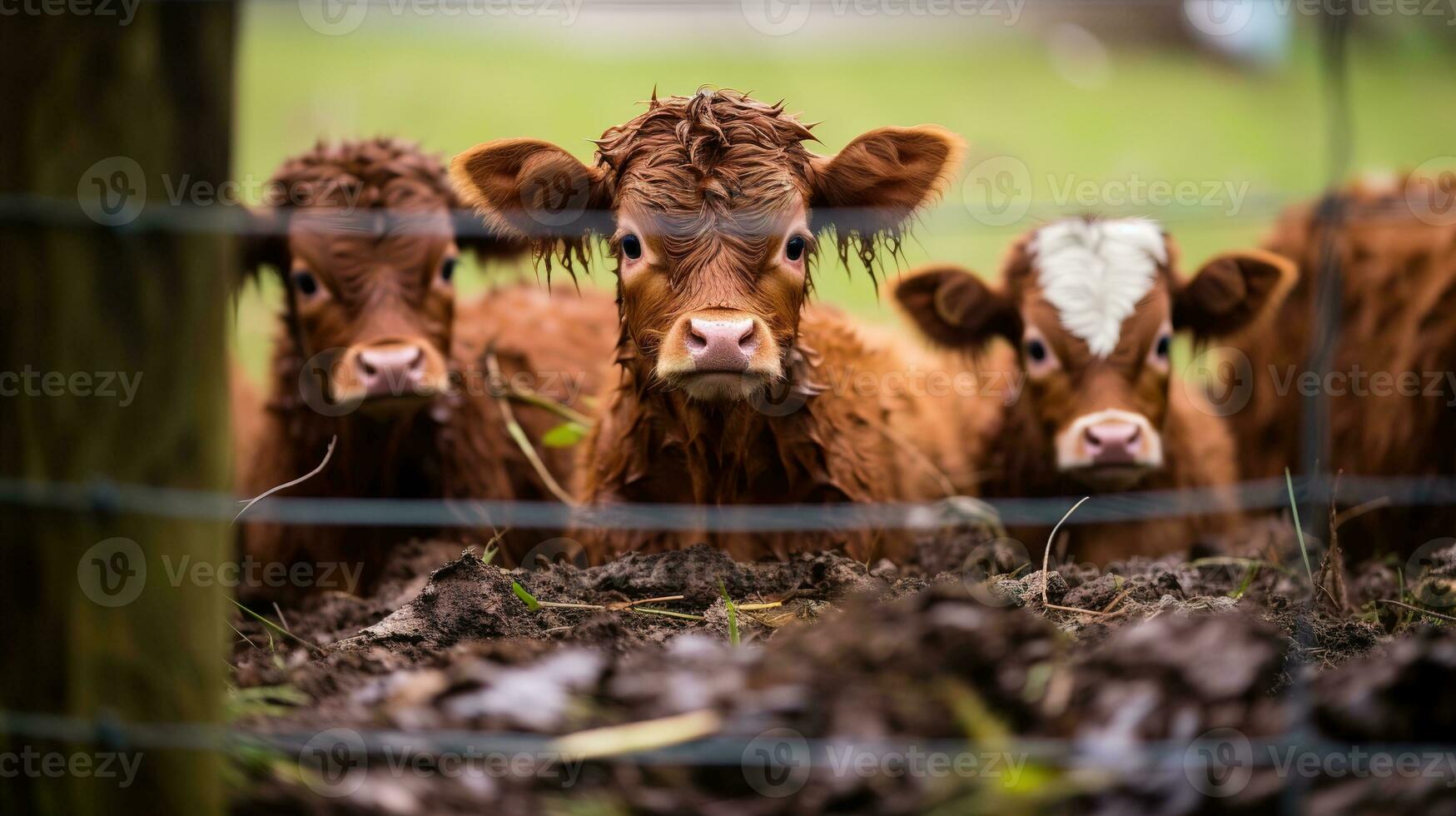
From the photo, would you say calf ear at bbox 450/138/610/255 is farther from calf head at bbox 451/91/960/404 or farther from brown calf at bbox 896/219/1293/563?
brown calf at bbox 896/219/1293/563

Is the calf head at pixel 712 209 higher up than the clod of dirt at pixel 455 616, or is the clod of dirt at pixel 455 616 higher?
the calf head at pixel 712 209

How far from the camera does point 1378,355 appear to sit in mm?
5578

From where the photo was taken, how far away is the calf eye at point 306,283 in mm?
4781

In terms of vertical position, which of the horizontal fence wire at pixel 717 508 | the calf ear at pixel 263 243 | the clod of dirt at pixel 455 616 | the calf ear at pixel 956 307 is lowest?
the clod of dirt at pixel 455 616

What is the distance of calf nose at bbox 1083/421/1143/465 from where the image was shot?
14.9ft

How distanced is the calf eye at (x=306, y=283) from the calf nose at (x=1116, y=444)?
3.03 metres

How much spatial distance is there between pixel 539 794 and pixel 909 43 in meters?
22.1

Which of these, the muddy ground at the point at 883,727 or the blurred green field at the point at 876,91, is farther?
the blurred green field at the point at 876,91

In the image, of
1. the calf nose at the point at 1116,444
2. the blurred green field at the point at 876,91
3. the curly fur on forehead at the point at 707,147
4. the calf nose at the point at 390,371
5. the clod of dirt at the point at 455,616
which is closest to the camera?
the clod of dirt at the point at 455,616

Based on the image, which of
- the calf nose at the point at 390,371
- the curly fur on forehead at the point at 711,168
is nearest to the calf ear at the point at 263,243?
the calf nose at the point at 390,371

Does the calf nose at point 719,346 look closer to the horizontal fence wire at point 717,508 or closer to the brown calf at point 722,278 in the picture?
the brown calf at point 722,278

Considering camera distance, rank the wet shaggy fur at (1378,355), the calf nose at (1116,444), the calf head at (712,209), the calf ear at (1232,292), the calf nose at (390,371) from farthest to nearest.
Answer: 1. the wet shaggy fur at (1378,355)
2. the calf ear at (1232,292)
3. the calf nose at (1116,444)
4. the calf nose at (390,371)
5. the calf head at (712,209)

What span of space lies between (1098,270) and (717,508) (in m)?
1.96

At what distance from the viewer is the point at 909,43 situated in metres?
22.8
